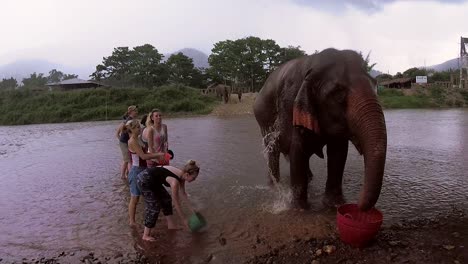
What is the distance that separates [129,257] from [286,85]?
3.40 metres

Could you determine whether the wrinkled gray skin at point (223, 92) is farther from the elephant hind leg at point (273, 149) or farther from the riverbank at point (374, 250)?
the riverbank at point (374, 250)

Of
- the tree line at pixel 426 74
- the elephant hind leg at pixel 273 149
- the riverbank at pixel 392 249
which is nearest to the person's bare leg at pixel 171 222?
the riverbank at pixel 392 249

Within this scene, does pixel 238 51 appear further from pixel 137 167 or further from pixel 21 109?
pixel 137 167

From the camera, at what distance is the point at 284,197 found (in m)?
6.97

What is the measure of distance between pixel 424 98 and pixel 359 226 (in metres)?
44.8

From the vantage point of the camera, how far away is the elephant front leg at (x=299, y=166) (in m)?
5.89

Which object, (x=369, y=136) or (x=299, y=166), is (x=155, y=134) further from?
(x=369, y=136)

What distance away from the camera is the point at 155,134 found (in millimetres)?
6863

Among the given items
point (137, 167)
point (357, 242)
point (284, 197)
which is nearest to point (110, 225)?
point (137, 167)

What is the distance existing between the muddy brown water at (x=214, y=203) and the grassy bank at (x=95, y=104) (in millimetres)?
28285

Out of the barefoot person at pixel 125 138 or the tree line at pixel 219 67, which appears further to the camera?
the tree line at pixel 219 67

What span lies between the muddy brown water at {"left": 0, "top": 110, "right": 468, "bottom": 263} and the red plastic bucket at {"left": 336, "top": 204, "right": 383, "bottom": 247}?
2.06 ft

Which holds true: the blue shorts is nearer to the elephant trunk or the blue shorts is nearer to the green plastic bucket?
the green plastic bucket

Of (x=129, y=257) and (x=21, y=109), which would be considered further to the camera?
(x=21, y=109)
